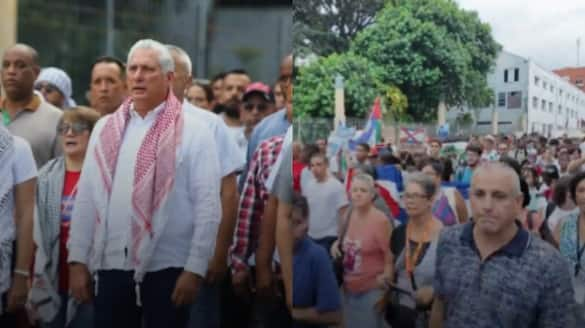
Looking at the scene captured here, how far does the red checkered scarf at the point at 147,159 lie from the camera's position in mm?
1722

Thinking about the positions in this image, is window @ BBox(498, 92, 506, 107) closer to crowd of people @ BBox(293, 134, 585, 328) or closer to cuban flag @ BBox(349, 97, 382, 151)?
crowd of people @ BBox(293, 134, 585, 328)

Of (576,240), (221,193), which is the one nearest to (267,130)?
(221,193)

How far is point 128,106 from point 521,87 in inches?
40.2

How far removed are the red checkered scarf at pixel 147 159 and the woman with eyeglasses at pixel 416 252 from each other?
2.02ft

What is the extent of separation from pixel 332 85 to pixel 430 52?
26 cm

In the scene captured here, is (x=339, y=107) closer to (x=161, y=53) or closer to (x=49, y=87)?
(x=161, y=53)

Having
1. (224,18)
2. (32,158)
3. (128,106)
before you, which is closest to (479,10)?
(224,18)

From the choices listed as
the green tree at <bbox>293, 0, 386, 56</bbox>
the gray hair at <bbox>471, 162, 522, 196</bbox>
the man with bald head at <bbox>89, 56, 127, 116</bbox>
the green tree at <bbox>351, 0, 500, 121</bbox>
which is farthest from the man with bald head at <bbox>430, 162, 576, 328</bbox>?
the man with bald head at <bbox>89, 56, 127, 116</bbox>

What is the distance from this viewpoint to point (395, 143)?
174cm

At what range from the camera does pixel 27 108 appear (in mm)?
1827

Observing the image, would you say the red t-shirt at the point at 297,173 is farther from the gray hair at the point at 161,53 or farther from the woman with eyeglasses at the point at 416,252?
the gray hair at the point at 161,53

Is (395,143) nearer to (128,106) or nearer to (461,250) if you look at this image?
(461,250)

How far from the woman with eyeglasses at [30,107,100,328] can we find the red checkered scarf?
0.08 m

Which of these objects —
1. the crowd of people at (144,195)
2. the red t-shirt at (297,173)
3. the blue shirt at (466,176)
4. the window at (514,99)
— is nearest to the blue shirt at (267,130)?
the crowd of people at (144,195)
